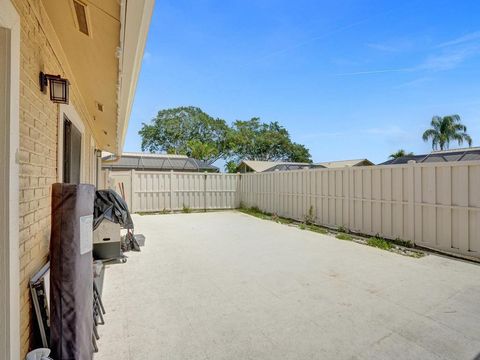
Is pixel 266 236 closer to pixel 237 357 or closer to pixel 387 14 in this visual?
pixel 237 357

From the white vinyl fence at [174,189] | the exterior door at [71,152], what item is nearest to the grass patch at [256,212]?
the white vinyl fence at [174,189]

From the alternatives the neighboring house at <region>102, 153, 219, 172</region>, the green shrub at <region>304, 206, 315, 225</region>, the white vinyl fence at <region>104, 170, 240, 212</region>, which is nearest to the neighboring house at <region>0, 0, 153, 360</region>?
the green shrub at <region>304, 206, 315, 225</region>

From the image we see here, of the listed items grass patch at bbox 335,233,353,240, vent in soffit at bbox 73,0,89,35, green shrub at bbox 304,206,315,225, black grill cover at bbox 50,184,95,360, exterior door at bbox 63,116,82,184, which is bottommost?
grass patch at bbox 335,233,353,240

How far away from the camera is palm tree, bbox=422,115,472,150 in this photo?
2833 centimetres

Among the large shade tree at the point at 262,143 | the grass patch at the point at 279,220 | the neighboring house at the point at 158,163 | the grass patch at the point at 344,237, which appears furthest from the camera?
the large shade tree at the point at 262,143

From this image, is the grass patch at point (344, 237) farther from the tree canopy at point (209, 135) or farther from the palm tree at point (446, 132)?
the palm tree at point (446, 132)

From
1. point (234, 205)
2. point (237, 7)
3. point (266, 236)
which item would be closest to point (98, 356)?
point (266, 236)

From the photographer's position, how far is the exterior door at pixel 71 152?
3499mm

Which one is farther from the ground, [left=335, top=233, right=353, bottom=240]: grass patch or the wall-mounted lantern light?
the wall-mounted lantern light

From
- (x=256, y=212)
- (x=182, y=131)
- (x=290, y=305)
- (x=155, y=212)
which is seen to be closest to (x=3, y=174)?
(x=290, y=305)

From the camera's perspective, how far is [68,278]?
191 cm

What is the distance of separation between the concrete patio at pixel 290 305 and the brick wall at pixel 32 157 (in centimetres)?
91

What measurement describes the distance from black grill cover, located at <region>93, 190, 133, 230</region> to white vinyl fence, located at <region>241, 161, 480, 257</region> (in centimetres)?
565

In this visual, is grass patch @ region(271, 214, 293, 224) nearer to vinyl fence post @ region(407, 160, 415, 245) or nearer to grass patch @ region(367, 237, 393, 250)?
grass patch @ region(367, 237, 393, 250)
